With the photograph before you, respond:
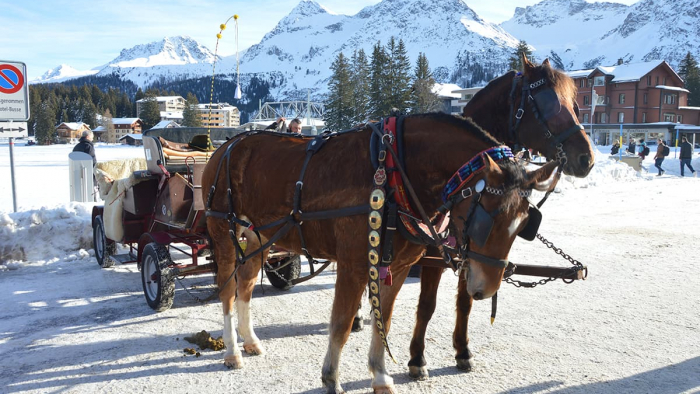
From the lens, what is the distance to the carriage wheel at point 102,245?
24.4ft

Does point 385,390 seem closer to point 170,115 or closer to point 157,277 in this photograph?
point 157,277

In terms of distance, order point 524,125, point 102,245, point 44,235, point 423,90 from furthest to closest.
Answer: point 423,90 → point 44,235 → point 102,245 → point 524,125

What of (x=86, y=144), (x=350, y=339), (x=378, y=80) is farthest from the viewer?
(x=378, y=80)

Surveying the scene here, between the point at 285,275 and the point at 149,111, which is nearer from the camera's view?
the point at 285,275

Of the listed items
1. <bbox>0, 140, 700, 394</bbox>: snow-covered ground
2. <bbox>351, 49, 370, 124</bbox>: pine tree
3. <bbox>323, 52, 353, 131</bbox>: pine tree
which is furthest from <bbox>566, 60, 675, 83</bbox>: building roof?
<bbox>0, 140, 700, 394</bbox>: snow-covered ground

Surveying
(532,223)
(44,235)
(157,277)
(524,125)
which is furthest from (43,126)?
(532,223)

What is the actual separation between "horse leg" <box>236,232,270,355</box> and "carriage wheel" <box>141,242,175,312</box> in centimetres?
125

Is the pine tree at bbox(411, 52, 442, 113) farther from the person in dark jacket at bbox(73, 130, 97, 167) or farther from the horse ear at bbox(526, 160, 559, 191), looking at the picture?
the horse ear at bbox(526, 160, 559, 191)

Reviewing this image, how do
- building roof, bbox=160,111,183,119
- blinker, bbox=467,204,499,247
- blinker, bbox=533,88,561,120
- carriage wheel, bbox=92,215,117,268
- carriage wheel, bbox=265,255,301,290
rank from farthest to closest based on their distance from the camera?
1. building roof, bbox=160,111,183,119
2. carriage wheel, bbox=92,215,117,268
3. carriage wheel, bbox=265,255,301,290
4. blinker, bbox=533,88,561,120
5. blinker, bbox=467,204,499,247

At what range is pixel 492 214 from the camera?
9.52 ft

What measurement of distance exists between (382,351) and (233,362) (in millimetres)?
1359

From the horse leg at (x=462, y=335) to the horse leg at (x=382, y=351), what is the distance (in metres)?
0.64

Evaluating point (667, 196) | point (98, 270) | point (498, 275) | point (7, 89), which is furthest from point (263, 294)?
point (667, 196)

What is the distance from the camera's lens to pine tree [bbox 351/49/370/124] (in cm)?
5069
